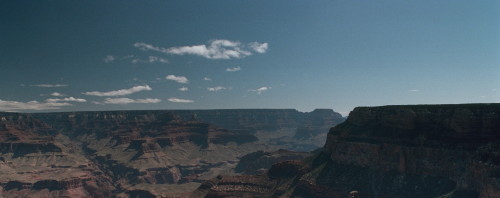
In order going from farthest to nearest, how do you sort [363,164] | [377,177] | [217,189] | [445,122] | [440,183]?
[217,189] < [363,164] < [377,177] < [445,122] < [440,183]

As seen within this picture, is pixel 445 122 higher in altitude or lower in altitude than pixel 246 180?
higher

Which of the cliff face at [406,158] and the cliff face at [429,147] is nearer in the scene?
the cliff face at [429,147]

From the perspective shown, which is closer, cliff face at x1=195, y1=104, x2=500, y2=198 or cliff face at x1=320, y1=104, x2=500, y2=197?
cliff face at x1=320, y1=104, x2=500, y2=197

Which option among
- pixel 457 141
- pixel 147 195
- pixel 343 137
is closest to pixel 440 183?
pixel 457 141

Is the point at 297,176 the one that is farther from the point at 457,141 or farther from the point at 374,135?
the point at 457,141

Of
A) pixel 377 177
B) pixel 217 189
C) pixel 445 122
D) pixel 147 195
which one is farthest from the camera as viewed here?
pixel 147 195

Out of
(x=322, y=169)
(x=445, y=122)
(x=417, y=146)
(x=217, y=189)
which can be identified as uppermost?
(x=445, y=122)

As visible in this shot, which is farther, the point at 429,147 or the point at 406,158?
the point at 406,158

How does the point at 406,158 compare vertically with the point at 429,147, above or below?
below
